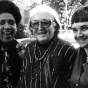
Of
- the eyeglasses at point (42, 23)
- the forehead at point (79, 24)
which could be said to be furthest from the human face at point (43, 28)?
the forehead at point (79, 24)

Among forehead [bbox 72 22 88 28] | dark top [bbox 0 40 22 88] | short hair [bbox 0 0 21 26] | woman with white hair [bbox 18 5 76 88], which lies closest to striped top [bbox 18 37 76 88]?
woman with white hair [bbox 18 5 76 88]

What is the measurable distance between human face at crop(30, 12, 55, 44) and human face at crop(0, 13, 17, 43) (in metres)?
0.32

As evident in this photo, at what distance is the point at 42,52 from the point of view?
6.36ft

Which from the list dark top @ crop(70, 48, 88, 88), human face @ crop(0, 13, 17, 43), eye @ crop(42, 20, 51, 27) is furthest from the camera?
human face @ crop(0, 13, 17, 43)

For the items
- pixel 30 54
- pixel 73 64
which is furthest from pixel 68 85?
pixel 30 54

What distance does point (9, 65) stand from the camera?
2.09 m

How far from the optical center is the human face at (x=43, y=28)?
190cm

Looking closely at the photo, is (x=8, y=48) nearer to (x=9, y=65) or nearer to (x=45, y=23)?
(x=9, y=65)

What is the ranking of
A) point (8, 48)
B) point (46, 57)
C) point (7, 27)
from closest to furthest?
point (46, 57) → point (7, 27) → point (8, 48)

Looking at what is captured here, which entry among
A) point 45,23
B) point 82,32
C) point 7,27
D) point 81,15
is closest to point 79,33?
point 82,32

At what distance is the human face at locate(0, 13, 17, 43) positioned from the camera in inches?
80.1

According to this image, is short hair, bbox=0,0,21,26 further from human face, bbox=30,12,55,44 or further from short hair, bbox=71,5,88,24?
short hair, bbox=71,5,88,24

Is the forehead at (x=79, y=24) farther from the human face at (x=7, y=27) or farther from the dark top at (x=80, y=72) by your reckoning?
the human face at (x=7, y=27)

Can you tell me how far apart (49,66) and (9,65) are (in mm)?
580
